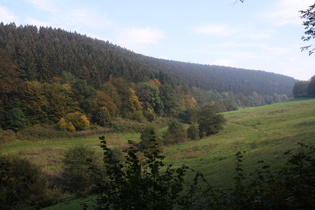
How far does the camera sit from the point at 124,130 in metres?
60.9

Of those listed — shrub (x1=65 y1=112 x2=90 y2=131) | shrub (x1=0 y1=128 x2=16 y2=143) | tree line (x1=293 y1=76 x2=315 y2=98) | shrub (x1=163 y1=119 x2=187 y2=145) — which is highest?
tree line (x1=293 y1=76 x2=315 y2=98)

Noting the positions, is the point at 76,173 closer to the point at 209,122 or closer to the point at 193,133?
the point at 193,133

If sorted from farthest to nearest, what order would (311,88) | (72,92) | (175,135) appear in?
(311,88), (72,92), (175,135)

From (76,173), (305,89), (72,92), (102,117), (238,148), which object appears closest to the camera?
(76,173)

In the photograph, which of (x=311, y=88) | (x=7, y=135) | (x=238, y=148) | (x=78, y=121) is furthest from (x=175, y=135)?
(x=311, y=88)

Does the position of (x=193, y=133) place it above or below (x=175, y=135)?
above

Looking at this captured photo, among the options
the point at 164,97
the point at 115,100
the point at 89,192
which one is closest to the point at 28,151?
the point at 89,192

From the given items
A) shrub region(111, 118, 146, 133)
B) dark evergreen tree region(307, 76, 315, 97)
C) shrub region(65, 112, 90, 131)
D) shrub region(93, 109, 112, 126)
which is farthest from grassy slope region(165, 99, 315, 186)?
dark evergreen tree region(307, 76, 315, 97)

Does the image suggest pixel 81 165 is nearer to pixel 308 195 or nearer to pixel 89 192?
pixel 89 192

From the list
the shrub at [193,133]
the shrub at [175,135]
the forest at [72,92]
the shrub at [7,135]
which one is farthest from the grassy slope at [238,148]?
the shrub at [7,135]

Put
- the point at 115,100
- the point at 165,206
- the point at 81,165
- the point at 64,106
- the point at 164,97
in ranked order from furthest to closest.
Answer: the point at 164,97, the point at 115,100, the point at 64,106, the point at 81,165, the point at 165,206

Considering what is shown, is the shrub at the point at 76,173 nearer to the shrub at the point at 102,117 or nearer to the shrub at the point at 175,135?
the shrub at the point at 175,135

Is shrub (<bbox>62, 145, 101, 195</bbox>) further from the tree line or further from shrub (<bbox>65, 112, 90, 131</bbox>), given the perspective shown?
the tree line

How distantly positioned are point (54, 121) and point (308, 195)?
6037 cm
